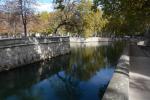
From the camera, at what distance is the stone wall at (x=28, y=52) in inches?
1056

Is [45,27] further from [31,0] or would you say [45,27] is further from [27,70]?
[27,70]

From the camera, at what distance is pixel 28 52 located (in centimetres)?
3297

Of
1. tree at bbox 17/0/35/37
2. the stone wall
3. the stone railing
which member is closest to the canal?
the stone wall

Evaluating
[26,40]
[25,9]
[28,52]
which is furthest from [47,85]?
[25,9]

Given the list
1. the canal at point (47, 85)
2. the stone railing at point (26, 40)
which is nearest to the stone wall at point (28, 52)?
the stone railing at point (26, 40)

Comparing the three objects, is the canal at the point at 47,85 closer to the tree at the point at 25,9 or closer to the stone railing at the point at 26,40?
the stone railing at the point at 26,40

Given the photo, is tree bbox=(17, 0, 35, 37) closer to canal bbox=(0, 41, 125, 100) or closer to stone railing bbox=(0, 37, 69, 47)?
stone railing bbox=(0, 37, 69, 47)

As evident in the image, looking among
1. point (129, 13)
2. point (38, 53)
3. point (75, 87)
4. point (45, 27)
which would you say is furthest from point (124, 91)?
point (45, 27)

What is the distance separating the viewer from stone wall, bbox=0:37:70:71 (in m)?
26.8

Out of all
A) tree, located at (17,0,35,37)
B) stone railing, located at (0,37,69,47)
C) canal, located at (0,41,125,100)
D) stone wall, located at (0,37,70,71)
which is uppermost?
tree, located at (17,0,35,37)

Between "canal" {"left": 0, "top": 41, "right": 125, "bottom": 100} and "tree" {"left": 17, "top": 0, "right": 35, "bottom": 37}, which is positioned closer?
"canal" {"left": 0, "top": 41, "right": 125, "bottom": 100}

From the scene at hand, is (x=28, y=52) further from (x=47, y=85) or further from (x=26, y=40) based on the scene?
(x=47, y=85)

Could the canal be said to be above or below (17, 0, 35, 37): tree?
below

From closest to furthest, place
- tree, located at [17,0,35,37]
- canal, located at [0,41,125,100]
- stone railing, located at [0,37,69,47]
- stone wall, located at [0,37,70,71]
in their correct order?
canal, located at [0,41,125,100] < stone wall, located at [0,37,70,71] < stone railing, located at [0,37,69,47] < tree, located at [17,0,35,37]
